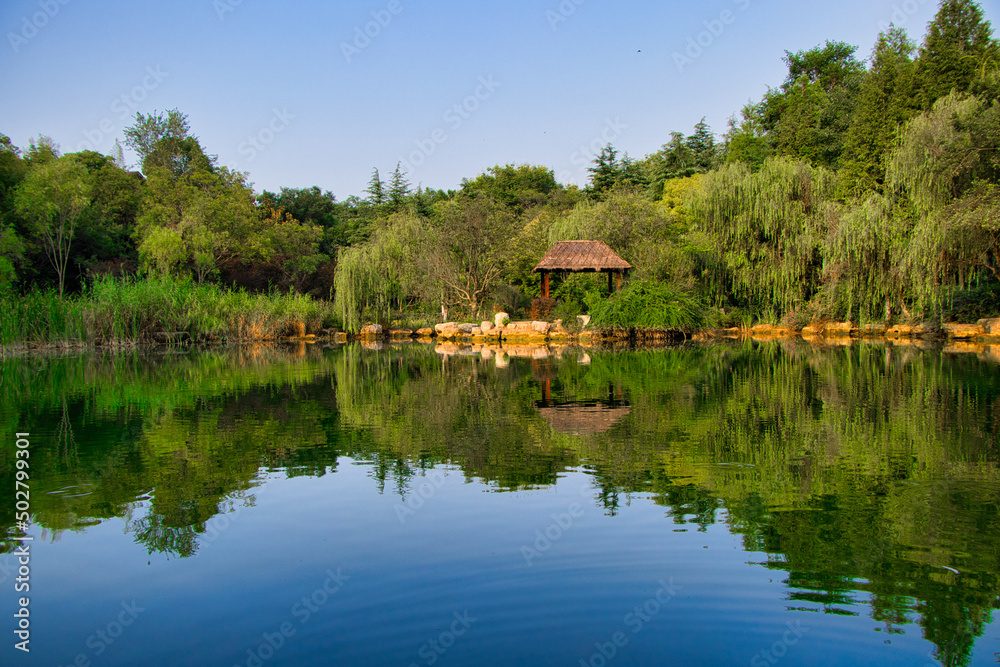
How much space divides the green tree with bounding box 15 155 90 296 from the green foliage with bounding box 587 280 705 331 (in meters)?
20.4

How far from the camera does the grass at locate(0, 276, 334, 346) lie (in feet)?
65.9

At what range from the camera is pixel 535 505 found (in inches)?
209

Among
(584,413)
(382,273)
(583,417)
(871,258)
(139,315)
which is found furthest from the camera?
(382,273)

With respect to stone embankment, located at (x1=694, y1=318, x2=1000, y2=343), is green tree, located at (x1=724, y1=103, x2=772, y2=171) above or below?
above

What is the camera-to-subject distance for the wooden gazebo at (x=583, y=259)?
94.6 ft

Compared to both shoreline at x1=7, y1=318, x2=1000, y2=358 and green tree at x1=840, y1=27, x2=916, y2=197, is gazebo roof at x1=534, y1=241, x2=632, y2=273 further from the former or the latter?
green tree at x1=840, y1=27, x2=916, y2=197

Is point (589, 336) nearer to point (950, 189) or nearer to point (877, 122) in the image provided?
point (950, 189)

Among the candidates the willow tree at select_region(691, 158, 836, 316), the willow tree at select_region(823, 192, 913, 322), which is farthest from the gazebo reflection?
the willow tree at select_region(691, 158, 836, 316)

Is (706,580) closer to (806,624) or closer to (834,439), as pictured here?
(806,624)

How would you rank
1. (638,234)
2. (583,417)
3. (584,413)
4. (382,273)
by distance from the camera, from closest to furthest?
(583,417) < (584,413) < (638,234) < (382,273)

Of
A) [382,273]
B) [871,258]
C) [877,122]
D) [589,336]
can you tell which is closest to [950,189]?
[871,258]

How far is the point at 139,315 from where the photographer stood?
22.6m

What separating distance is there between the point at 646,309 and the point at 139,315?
16347mm

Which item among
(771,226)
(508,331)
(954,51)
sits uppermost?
(954,51)
